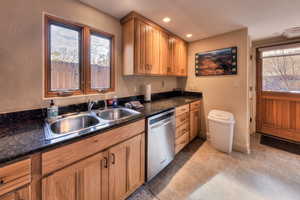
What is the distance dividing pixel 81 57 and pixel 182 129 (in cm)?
201

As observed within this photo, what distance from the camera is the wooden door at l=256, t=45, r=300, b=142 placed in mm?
2920

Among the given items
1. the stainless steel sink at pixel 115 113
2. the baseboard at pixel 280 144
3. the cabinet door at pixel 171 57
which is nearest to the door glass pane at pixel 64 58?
the stainless steel sink at pixel 115 113

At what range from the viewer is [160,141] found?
1.85 m

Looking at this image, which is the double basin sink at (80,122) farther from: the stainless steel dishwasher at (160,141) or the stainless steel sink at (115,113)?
the stainless steel dishwasher at (160,141)

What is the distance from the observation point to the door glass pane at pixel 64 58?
1548mm

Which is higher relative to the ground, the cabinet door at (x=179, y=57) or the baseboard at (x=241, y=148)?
the cabinet door at (x=179, y=57)

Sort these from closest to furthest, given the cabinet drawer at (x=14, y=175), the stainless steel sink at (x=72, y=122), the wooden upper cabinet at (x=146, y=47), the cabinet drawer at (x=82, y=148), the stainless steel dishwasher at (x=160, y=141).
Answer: the cabinet drawer at (x=14, y=175)
the cabinet drawer at (x=82, y=148)
the stainless steel sink at (x=72, y=122)
the stainless steel dishwasher at (x=160, y=141)
the wooden upper cabinet at (x=146, y=47)

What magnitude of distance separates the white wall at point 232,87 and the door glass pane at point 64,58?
254 cm

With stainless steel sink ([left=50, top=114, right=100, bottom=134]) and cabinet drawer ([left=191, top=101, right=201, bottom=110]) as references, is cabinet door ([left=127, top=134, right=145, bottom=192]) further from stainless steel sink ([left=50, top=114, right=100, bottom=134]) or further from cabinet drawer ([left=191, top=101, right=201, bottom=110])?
cabinet drawer ([left=191, top=101, right=201, bottom=110])

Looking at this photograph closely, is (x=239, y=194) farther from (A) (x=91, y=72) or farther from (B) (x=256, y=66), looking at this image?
(B) (x=256, y=66)

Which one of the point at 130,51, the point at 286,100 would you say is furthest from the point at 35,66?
the point at 286,100

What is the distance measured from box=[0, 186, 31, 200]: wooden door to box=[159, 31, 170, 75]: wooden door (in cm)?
229

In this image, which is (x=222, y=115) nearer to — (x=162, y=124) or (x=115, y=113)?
(x=162, y=124)

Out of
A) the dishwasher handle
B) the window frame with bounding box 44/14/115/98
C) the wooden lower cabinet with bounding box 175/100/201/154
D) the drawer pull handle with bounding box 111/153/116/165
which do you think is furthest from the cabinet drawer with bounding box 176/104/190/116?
the drawer pull handle with bounding box 111/153/116/165
